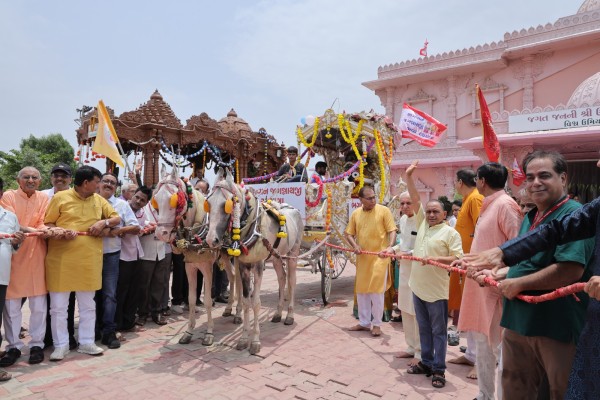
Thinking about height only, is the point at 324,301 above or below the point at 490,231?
below

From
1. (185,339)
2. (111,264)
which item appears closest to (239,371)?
(185,339)

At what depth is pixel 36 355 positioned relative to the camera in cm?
429

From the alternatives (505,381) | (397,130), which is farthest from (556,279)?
(397,130)

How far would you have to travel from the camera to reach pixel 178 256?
6.66m

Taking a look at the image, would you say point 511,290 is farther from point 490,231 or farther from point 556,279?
point 490,231

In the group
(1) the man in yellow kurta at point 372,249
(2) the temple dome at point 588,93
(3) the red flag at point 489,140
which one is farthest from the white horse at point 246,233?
(2) the temple dome at point 588,93

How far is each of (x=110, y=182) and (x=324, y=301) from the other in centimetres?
403

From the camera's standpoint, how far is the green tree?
24.3 m

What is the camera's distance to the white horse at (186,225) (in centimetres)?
466

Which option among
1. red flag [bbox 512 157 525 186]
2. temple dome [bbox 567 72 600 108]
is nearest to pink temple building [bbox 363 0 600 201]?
temple dome [bbox 567 72 600 108]

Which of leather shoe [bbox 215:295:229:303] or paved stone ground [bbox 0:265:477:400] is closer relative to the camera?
paved stone ground [bbox 0:265:477:400]

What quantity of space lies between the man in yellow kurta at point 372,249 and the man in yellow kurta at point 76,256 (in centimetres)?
322

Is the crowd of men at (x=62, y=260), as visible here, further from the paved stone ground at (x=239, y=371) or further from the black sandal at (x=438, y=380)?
the black sandal at (x=438, y=380)

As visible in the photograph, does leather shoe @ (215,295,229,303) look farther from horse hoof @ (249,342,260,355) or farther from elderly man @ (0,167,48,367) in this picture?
elderly man @ (0,167,48,367)
